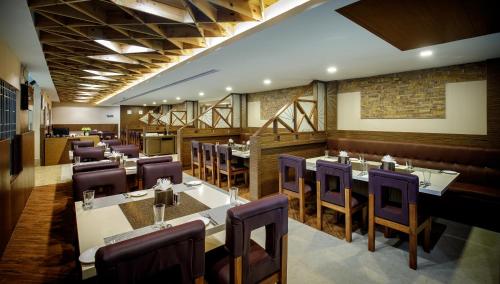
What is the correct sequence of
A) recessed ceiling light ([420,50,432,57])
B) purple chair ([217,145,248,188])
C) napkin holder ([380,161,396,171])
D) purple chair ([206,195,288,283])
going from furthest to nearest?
1. purple chair ([217,145,248,188])
2. recessed ceiling light ([420,50,432,57])
3. napkin holder ([380,161,396,171])
4. purple chair ([206,195,288,283])

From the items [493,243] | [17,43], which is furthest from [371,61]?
[17,43]

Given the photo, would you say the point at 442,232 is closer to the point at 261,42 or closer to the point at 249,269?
the point at 249,269

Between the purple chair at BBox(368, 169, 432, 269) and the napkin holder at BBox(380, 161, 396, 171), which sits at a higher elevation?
the napkin holder at BBox(380, 161, 396, 171)

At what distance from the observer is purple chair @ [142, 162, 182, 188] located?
2844mm

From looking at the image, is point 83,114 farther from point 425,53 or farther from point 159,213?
point 425,53

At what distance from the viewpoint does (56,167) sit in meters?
7.65

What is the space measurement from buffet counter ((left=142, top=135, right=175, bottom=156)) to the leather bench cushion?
7287 mm

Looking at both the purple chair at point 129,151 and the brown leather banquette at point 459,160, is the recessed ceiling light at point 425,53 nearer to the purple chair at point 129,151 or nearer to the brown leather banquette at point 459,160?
the brown leather banquette at point 459,160

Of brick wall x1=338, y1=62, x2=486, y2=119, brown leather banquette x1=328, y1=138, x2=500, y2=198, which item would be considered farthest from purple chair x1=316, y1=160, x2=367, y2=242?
brick wall x1=338, y1=62, x2=486, y2=119

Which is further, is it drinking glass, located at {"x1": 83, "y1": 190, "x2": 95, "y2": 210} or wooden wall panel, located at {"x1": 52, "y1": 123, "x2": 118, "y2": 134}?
wooden wall panel, located at {"x1": 52, "y1": 123, "x2": 118, "y2": 134}

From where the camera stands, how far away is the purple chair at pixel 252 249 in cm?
141

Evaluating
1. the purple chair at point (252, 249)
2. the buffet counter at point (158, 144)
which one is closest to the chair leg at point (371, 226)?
the purple chair at point (252, 249)

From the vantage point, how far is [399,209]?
2650 millimetres

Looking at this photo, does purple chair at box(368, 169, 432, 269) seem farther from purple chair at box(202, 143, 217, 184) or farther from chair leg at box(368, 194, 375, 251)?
purple chair at box(202, 143, 217, 184)
